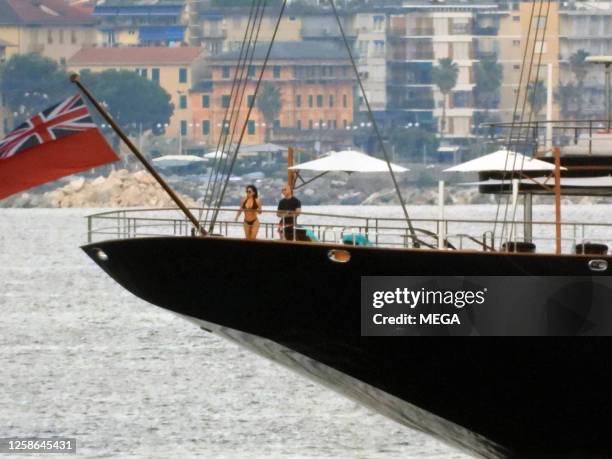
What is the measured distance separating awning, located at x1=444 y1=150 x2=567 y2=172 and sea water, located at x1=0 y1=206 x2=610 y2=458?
318cm

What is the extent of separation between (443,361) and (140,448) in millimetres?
8906

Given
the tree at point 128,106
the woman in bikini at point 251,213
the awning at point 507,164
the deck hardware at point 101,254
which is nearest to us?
the woman in bikini at point 251,213

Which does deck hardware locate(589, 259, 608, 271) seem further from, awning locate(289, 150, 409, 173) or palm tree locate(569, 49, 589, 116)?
palm tree locate(569, 49, 589, 116)

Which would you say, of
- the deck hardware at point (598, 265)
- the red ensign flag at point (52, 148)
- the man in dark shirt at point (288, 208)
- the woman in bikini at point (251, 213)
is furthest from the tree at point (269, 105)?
the deck hardware at point (598, 265)

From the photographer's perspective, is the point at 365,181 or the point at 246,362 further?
the point at 365,181

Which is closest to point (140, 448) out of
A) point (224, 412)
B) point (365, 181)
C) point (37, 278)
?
point (224, 412)

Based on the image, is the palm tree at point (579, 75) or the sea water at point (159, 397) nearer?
the sea water at point (159, 397)

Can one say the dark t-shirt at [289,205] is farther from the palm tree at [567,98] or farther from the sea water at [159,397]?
the palm tree at [567,98]

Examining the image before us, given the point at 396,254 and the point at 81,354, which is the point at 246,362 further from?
the point at 396,254

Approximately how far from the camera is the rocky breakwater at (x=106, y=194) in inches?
6191

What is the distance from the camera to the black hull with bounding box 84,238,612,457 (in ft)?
70.6

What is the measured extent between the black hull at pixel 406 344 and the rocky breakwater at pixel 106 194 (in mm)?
128339

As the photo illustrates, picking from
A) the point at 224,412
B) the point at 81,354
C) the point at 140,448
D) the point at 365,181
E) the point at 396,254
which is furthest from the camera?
the point at 365,181

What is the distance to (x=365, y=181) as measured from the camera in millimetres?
167750
